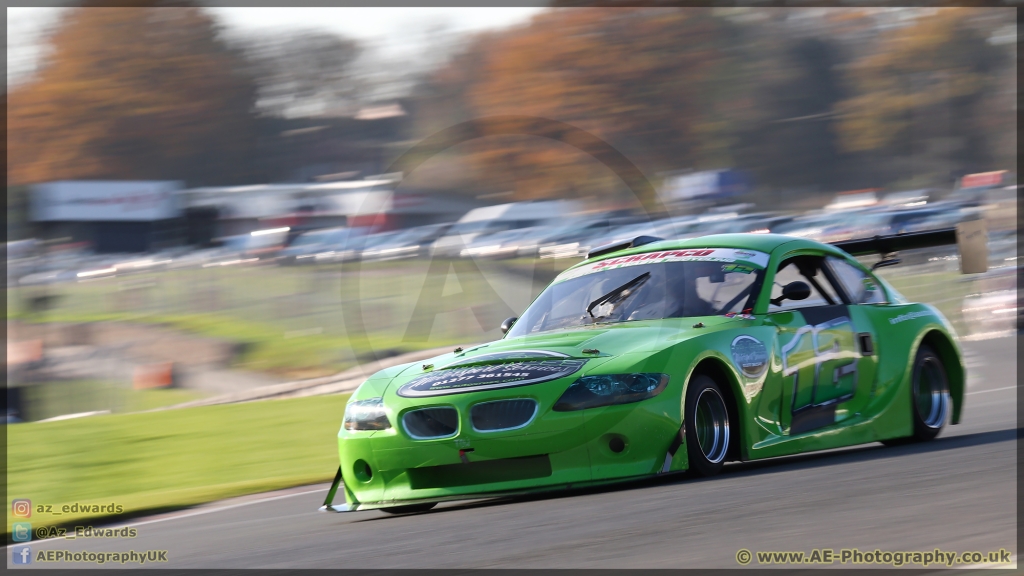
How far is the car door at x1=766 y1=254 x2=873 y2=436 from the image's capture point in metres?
6.99

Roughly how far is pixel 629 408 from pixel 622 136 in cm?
3000

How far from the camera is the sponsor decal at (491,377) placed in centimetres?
614

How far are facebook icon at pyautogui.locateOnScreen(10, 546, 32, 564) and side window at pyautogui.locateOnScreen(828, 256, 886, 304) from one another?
5333 millimetres

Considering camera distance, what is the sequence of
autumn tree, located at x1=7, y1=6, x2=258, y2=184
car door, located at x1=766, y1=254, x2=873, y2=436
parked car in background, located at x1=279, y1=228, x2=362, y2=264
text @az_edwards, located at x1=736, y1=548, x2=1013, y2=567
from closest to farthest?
text @az_edwards, located at x1=736, y1=548, x2=1013, y2=567 < car door, located at x1=766, y1=254, x2=873, y2=436 < parked car in background, located at x1=279, y1=228, x2=362, y2=264 < autumn tree, located at x1=7, y1=6, x2=258, y2=184

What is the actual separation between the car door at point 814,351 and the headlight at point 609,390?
3.90 ft

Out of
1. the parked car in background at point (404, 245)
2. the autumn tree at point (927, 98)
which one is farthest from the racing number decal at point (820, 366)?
the autumn tree at point (927, 98)

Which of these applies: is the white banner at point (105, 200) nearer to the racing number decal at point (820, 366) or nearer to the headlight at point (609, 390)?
the racing number decal at point (820, 366)

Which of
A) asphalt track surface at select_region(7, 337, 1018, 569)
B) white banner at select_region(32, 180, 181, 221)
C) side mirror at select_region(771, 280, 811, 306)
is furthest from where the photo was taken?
white banner at select_region(32, 180, 181, 221)

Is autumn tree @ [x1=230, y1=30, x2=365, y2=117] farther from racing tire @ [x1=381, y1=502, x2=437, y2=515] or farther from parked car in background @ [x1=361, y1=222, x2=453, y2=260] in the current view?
racing tire @ [x1=381, y1=502, x2=437, y2=515]

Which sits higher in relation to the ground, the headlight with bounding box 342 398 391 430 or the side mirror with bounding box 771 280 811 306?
the side mirror with bounding box 771 280 811 306

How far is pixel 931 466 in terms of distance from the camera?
21.3 ft

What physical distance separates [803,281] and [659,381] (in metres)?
1.98

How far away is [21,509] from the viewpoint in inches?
351

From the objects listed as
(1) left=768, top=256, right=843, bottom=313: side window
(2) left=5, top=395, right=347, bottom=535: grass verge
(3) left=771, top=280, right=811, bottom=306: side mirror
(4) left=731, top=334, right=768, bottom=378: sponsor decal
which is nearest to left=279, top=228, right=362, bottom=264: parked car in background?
(2) left=5, top=395, right=347, bottom=535: grass verge
